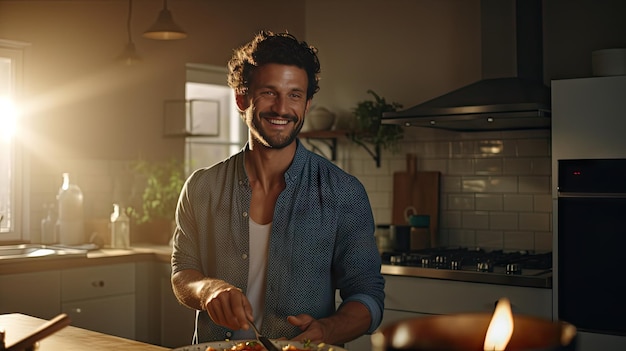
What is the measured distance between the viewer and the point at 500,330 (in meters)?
Answer: 0.47

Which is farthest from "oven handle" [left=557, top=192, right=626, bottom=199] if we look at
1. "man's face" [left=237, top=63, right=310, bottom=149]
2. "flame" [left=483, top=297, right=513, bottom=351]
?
"flame" [left=483, top=297, right=513, bottom=351]

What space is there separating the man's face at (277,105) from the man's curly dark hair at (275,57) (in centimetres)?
2

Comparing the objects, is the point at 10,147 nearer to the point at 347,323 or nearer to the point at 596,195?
the point at 596,195

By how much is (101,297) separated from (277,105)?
253 cm

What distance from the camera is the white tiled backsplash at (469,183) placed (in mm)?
4438

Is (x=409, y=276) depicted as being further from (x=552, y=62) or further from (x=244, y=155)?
(x=244, y=155)

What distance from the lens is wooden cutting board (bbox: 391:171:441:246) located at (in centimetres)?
480

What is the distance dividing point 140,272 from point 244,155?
2.36m

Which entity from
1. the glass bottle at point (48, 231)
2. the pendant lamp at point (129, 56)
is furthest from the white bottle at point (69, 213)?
the pendant lamp at point (129, 56)

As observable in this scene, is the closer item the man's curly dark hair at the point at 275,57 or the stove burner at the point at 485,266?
the man's curly dark hair at the point at 275,57

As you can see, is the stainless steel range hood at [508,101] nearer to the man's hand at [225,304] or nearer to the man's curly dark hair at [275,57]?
the man's curly dark hair at [275,57]

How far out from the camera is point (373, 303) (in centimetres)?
191

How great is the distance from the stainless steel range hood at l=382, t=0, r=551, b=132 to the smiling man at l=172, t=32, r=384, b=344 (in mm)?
1926

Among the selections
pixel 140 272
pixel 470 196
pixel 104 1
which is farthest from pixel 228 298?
pixel 104 1
